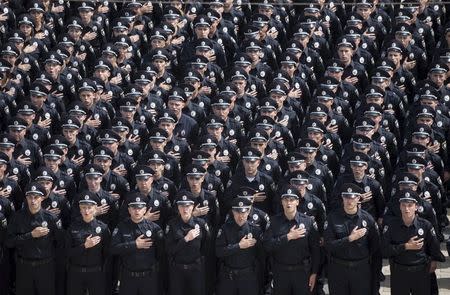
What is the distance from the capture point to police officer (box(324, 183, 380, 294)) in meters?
23.8

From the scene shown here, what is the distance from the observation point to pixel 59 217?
2506 cm

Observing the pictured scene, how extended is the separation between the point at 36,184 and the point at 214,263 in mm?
3139

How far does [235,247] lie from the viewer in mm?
23891

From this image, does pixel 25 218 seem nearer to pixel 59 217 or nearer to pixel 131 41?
pixel 59 217

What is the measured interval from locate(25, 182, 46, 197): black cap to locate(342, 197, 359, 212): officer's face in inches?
191

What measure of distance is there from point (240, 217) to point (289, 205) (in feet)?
2.60

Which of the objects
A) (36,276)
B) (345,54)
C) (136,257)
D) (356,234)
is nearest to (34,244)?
(36,276)

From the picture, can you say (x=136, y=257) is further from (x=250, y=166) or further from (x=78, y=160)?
(x=78, y=160)

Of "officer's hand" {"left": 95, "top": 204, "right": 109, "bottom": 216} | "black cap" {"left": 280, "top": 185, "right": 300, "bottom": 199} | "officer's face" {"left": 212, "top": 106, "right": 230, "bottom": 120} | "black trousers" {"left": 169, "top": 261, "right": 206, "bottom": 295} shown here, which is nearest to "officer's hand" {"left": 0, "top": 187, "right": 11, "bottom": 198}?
"officer's hand" {"left": 95, "top": 204, "right": 109, "bottom": 216}

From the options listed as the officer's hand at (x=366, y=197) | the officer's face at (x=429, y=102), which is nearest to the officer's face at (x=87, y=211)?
the officer's hand at (x=366, y=197)

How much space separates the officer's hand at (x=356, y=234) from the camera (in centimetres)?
2361

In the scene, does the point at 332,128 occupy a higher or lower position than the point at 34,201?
higher

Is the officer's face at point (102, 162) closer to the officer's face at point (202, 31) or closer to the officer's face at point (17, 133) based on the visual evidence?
the officer's face at point (17, 133)

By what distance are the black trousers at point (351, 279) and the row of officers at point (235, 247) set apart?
2 centimetres
